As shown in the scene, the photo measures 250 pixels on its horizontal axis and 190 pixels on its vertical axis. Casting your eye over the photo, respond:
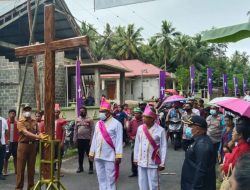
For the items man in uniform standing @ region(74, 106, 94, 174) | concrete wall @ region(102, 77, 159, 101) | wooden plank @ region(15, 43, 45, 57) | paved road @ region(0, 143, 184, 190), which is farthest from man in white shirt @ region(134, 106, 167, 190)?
concrete wall @ region(102, 77, 159, 101)

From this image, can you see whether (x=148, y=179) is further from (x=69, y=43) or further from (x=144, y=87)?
(x=144, y=87)

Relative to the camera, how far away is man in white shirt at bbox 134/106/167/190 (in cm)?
637

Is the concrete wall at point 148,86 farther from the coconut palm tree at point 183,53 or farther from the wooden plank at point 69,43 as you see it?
the wooden plank at point 69,43

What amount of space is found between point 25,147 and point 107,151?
2.01 meters

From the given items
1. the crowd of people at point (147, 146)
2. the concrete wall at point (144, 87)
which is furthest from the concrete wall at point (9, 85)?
the concrete wall at point (144, 87)

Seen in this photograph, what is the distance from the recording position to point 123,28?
54.8 m

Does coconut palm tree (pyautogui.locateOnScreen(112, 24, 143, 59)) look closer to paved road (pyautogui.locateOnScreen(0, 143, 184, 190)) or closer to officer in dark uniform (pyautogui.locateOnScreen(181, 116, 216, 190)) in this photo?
paved road (pyautogui.locateOnScreen(0, 143, 184, 190))

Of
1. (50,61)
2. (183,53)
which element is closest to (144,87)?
(183,53)

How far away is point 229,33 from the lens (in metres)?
2.77

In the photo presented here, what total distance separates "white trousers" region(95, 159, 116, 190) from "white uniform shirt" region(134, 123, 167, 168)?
597mm

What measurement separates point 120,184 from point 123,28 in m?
47.1

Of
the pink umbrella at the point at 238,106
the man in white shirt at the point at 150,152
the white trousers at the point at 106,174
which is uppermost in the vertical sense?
the pink umbrella at the point at 238,106

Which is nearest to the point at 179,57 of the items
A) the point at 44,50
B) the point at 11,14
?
the point at 11,14

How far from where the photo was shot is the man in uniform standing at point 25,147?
26.1 ft
